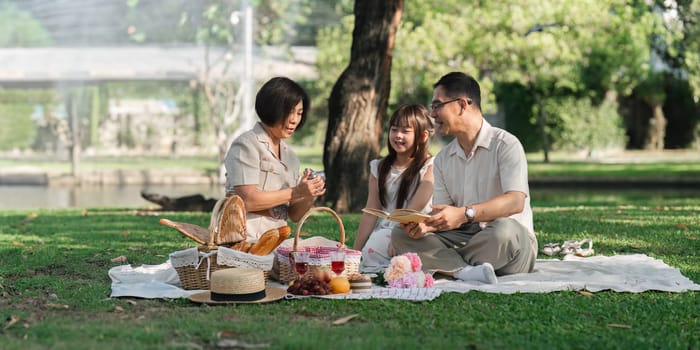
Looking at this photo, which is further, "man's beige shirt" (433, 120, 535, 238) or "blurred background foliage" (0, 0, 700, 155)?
"blurred background foliage" (0, 0, 700, 155)

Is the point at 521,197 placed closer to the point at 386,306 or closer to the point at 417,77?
the point at 386,306

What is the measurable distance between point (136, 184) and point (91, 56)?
16.4ft

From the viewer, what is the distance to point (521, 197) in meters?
5.30

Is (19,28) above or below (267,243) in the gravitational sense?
above

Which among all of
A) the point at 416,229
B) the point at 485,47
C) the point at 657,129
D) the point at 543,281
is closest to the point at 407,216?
the point at 416,229

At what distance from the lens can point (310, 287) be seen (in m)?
4.75

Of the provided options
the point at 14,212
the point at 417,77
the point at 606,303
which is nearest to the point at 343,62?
the point at 417,77

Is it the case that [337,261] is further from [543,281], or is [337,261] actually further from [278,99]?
[543,281]

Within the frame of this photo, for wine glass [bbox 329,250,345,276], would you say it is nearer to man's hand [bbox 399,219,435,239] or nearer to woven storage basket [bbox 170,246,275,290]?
woven storage basket [bbox 170,246,275,290]

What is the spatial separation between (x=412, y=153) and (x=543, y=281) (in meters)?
1.26

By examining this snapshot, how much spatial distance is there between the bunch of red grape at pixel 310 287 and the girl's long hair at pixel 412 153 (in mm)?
1254

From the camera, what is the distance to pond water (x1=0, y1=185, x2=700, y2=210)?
15.0m

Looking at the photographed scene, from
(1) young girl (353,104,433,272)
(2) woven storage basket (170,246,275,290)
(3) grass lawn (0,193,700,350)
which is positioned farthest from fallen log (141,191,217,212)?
(2) woven storage basket (170,246,275,290)

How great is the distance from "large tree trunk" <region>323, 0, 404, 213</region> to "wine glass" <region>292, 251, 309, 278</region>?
186 inches
